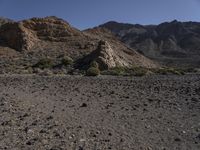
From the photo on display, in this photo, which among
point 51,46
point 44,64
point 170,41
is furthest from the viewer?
point 170,41

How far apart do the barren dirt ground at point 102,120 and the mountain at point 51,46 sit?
2284cm

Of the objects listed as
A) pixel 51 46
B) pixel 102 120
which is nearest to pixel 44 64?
pixel 51 46

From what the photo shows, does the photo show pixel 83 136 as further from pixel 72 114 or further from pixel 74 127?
pixel 72 114

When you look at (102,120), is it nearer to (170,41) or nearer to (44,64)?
(44,64)

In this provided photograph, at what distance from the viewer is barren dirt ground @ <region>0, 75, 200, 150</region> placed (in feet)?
29.1

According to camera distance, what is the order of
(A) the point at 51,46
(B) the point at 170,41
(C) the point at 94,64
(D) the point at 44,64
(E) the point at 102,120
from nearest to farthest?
(E) the point at 102,120, (C) the point at 94,64, (D) the point at 44,64, (A) the point at 51,46, (B) the point at 170,41

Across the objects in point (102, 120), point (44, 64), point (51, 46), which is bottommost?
point (44, 64)

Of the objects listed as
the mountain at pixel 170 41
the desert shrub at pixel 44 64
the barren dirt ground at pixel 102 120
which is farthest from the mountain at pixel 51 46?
the mountain at pixel 170 41

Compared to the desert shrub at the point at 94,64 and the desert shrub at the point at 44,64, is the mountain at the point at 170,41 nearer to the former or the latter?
the desert shrub at the point at 44,64

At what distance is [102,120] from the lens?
1104 centimetres

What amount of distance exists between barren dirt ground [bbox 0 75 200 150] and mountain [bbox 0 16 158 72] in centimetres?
2284

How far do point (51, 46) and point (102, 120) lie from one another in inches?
1631

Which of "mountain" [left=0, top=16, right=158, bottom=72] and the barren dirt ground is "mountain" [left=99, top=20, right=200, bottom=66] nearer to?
"mountain" [left=0, top=16, right=158, bottom=72]

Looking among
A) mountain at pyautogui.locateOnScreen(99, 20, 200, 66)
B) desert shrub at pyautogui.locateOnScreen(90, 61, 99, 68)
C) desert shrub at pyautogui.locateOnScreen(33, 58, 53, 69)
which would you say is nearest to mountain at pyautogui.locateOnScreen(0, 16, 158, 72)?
desert shrub at pyautogui.locateOnScreen(33, 58, 53, 69)
